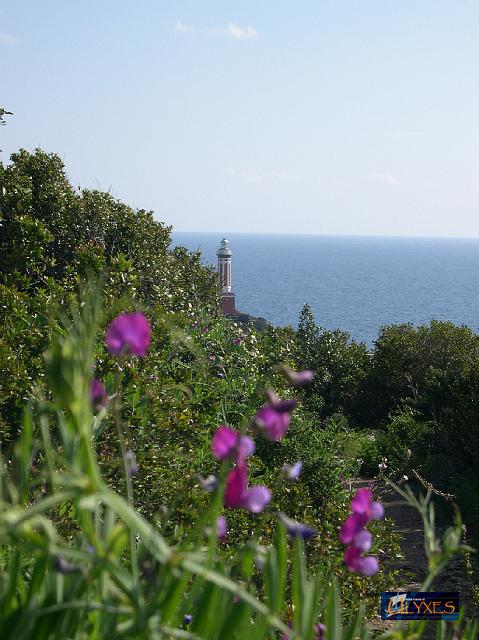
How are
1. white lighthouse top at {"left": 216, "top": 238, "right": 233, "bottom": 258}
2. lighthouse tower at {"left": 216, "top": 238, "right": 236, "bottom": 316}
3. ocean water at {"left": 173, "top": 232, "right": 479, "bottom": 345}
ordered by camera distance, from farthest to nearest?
ocean water at {"left": 173, "top": 232, "right": 479, "bottom": 345}
white lighthouse top at {"left": 216, "top": 238, "right": 233, "bottom": 258}
lighthouse tower at {"left": 216, "top": 238, "right": 236, "bottom": 316}

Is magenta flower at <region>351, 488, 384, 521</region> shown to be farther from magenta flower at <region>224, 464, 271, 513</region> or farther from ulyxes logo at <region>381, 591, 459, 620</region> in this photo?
ulyxes logo at <region>381, 591, 459, 620</region>

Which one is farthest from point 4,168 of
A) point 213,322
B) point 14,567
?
point 14,567

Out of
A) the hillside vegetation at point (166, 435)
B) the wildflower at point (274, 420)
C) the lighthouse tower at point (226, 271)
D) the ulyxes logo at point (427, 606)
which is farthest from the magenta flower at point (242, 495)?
the lighthouse tower at point (226, 271)

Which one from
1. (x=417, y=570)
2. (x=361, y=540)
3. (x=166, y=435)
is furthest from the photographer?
(x=417, y=570)

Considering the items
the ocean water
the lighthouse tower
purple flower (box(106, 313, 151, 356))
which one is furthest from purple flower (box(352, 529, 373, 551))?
the ocean water

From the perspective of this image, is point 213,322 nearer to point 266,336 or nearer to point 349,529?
point 266,336

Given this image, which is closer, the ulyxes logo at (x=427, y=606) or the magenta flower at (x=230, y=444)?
the magenta flower at (x=230, y=444)

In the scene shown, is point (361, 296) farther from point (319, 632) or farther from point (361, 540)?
point (361, 540)

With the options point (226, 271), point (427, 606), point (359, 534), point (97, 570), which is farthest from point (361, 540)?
point (226, 271)

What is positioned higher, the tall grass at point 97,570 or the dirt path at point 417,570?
the tall grass at point 97,570

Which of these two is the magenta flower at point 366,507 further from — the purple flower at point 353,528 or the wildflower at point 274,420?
the wildflower at point 274,420

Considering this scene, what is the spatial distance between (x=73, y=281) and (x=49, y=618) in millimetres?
8162

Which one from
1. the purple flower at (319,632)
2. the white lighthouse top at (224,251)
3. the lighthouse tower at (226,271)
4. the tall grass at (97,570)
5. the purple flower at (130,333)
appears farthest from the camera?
the white lighthouse top at (224,251)

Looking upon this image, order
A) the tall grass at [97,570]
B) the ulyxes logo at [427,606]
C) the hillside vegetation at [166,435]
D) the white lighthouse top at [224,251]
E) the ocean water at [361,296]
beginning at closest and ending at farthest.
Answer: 1. the tall grass at [97,570]
2. the hillside vegetation at [166,435]
3. the ulyxes logo at [427,606]
4. the white lighthouse top at [224,251]
5. the ocean water at [361,296]
